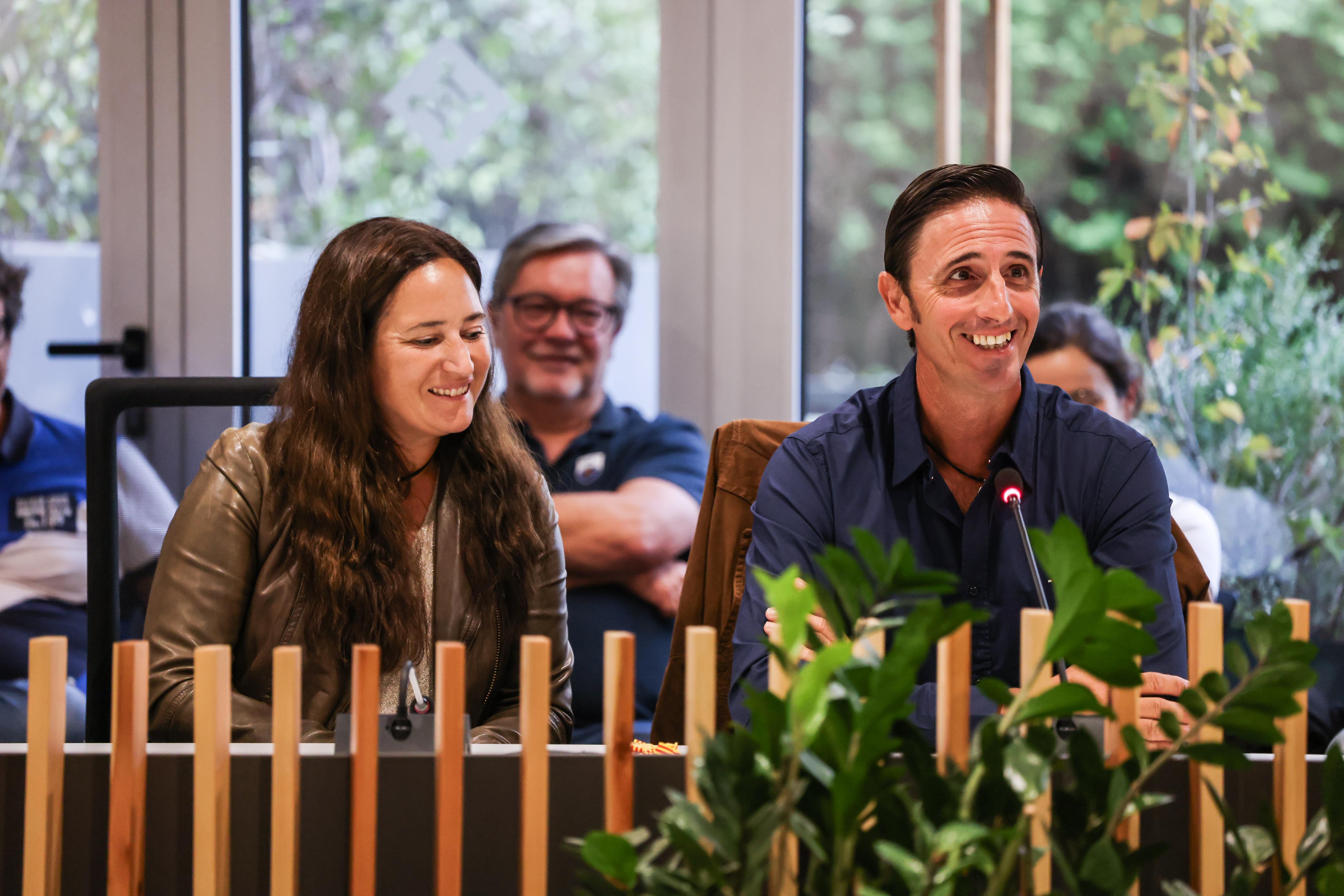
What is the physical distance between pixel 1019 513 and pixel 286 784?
2.29 feet

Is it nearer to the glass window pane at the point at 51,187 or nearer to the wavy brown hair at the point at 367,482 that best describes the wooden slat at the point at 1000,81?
the wavy brown hair at the point at 367,482

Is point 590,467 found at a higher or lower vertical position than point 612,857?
higher

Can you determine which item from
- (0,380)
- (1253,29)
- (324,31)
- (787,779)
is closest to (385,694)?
(787,779)

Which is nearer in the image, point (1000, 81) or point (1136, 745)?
point (1136, 745)

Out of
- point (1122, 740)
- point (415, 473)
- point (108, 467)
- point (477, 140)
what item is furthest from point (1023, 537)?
point (477, 140)

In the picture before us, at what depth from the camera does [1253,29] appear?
2.75m

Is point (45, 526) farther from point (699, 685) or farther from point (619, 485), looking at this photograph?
point (699, 685)

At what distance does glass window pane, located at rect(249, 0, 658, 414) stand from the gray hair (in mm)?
115

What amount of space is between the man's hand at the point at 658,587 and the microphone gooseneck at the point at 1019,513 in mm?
1139

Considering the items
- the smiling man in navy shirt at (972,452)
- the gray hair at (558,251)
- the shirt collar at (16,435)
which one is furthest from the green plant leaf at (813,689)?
the shirt collar at (16,435)

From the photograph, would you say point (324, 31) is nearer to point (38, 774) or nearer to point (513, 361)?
point (513, 361)

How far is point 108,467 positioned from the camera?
1.67 metres

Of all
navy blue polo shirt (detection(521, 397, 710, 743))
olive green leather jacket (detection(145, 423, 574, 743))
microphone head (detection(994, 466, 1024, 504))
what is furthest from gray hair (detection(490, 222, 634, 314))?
microphone head (detection(994, 466, 1024, 504))

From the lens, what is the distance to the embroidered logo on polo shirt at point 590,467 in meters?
2.58
